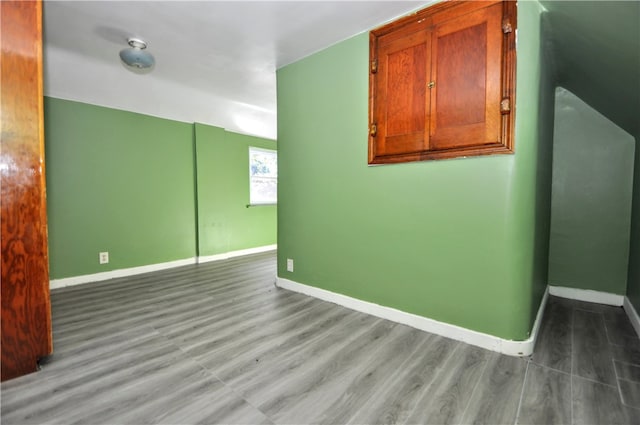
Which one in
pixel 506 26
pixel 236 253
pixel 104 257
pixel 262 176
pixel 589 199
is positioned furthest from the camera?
pixel 262 176

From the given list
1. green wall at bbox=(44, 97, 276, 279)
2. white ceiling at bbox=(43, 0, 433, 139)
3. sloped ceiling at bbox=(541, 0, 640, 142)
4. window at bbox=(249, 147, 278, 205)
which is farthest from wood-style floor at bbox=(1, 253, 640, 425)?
window at bbox=(249, 147, 278, 205)

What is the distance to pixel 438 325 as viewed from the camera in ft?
6.97

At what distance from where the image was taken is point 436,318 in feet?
7.03

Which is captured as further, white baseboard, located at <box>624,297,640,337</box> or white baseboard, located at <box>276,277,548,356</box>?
white baseboard, located at <box>624,297,640,337</box>

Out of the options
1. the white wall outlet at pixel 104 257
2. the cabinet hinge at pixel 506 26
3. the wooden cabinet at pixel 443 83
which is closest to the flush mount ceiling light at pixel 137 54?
the wooden cabinet at pixel 443 83

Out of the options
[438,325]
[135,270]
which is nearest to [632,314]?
[438,325]

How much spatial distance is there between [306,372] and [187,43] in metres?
3.00

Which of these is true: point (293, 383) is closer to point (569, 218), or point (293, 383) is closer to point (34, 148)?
point (34, 148)

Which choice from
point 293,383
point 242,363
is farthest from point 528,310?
point 242,363

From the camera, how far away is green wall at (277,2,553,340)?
186 centimetres

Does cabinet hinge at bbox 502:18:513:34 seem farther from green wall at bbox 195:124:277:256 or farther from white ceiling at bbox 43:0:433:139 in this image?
green wall at bbox 195:124:277:256

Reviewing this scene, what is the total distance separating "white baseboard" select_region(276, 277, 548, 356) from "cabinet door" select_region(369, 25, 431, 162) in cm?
128

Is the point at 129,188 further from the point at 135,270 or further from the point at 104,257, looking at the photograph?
the point at 135,270

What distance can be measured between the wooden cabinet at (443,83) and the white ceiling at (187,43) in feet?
0.85
